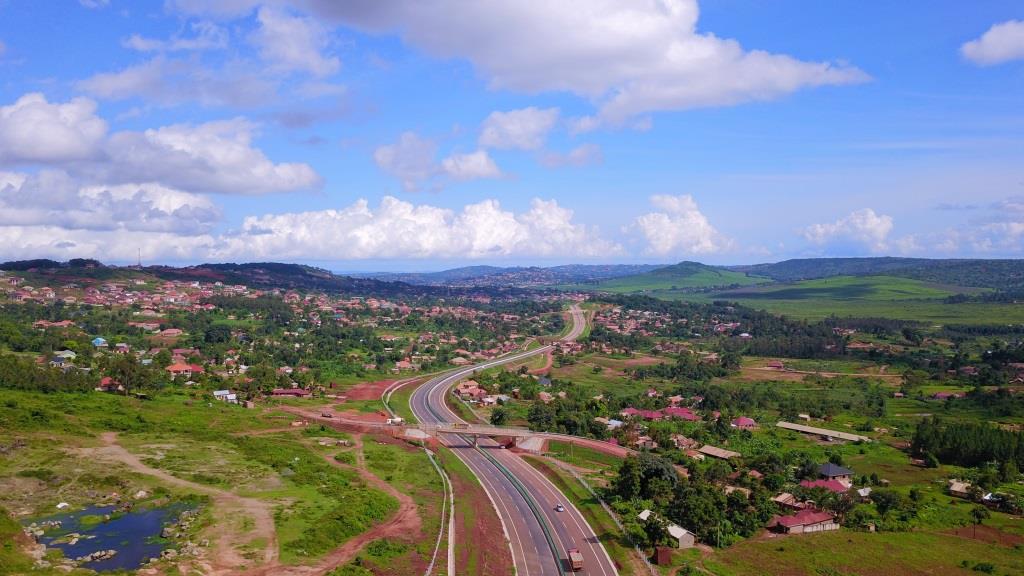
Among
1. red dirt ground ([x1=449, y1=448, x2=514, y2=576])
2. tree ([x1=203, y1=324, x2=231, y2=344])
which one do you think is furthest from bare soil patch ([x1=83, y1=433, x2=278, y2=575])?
tree ([x1=203, y1=324, x2=231, y2=344])

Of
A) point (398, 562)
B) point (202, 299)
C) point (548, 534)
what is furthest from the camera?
point (202, 299)

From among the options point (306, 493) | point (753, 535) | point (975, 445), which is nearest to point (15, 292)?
point (306, 493)

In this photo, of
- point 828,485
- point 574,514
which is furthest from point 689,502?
point 828,485

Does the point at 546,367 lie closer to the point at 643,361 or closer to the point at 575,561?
the point at 643,361

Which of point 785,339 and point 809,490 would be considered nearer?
point 809,490

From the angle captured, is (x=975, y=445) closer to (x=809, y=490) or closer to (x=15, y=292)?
(x=809, y=490)

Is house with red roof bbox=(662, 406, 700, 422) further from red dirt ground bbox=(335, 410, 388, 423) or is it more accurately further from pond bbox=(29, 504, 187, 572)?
pond bbox=(29, 504, 187, 572)

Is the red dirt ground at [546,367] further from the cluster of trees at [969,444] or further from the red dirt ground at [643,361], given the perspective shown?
the cluster of trees at [969,444]
